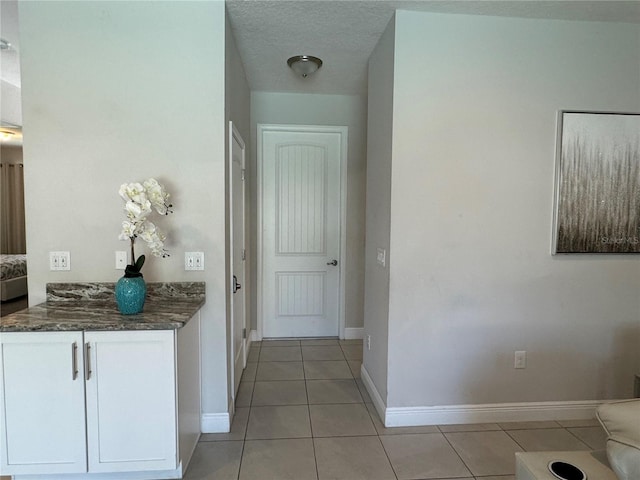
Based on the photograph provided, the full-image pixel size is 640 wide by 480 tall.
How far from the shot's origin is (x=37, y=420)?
1654 millimetres

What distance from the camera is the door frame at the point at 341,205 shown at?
3693mm

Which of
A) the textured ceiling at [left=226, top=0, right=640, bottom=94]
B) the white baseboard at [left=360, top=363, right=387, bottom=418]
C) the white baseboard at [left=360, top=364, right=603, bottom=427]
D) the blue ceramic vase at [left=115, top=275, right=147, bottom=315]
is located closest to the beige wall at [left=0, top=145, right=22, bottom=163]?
the textured ceiling at [left=226, top=0, right=640, bottom=94]

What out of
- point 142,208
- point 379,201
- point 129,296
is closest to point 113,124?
point 142,208

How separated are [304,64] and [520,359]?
8.90ft

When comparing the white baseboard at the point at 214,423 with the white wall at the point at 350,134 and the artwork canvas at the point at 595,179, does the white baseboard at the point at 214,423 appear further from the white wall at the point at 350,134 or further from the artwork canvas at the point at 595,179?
the artwork canvas at the point at 595,179

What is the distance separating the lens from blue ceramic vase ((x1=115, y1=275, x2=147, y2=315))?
1.78 meters

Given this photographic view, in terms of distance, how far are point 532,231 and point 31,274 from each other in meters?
3.13

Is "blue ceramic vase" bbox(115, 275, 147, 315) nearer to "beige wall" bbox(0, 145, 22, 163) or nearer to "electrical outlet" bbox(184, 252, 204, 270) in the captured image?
"electrical outlet" bbox(184, 252, 204, 270)

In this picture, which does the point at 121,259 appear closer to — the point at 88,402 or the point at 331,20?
the point at 88,402

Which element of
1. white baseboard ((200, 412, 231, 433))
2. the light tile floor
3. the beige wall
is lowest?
the light tile floor

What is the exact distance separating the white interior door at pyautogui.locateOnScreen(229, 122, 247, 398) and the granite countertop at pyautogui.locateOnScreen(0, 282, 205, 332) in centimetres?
46

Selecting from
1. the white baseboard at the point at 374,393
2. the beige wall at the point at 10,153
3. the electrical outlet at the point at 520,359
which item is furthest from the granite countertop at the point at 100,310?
the beige wall at the point at 10,153

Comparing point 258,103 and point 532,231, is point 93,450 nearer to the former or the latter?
point 532,231

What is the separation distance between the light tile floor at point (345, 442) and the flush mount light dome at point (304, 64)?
8.58ft
